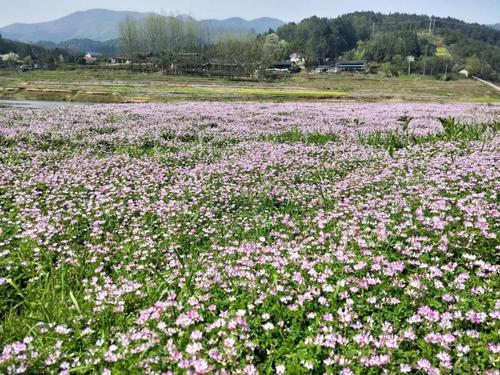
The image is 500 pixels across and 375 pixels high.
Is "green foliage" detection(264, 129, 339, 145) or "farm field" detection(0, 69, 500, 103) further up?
"green foliage" detection(264, 129, 339, 145)

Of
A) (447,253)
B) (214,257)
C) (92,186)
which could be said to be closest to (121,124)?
(92,186)

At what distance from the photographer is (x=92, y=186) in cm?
976

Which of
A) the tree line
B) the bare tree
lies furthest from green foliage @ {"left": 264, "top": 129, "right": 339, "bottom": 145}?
the bare tree

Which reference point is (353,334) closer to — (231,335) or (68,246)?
(231,335)

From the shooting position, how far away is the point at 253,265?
221 inches

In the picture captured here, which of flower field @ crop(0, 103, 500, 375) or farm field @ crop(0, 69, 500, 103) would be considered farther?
farm field @ crop(0, 69, 500, 103)

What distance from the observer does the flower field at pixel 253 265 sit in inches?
157

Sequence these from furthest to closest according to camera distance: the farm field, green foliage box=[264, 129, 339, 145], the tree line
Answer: the tree line → the farm field → green foliage box=[264, 129, 339, 145]

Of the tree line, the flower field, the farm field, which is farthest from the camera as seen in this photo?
the tree line

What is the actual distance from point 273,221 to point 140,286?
10.2 ft

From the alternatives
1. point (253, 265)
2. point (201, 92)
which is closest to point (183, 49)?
point (201, 92)

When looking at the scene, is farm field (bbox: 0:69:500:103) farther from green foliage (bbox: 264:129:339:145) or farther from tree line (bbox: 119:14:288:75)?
tree line (bbox: 119:14:288:75)

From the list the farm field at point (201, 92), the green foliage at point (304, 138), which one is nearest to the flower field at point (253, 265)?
the green foliage at point (304, 138)

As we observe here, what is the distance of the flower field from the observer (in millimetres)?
3977
